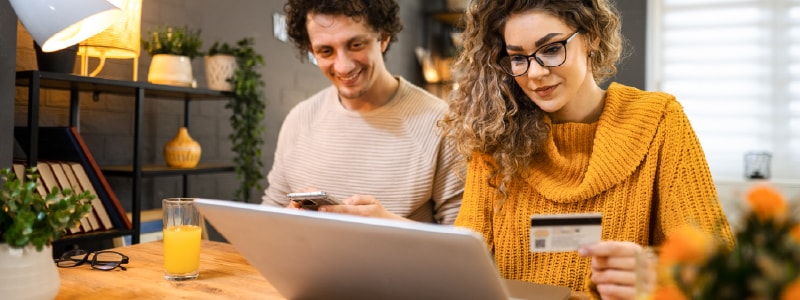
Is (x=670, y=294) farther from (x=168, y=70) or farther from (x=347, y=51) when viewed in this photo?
(x=168, y=70)

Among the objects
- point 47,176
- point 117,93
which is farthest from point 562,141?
point 117,93

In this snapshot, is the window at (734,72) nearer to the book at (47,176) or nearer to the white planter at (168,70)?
the white planter at (168,70)

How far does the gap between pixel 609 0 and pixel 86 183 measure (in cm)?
163

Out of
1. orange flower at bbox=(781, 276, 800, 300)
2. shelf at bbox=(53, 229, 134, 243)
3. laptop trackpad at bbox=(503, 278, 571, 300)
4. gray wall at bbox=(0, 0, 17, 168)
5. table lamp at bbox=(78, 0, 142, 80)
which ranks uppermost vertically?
table lamp at bbox=(78, 0, 142, 80)

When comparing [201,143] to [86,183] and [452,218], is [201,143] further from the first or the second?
[452,218]

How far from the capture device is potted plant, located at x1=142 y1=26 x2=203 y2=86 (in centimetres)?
219

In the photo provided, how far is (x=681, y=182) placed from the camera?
48.4 inches

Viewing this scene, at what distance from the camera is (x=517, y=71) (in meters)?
1.33

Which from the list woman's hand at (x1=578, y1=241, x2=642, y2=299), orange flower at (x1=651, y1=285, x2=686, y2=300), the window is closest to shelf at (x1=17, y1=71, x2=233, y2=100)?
woman's hand at (x1=578, y1=241, x2=642, y2=299)

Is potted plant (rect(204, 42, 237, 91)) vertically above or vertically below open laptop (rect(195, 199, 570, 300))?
above

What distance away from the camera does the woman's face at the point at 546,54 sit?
128 centimetres

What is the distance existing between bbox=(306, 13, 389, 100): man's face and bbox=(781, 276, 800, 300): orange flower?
4.76ft

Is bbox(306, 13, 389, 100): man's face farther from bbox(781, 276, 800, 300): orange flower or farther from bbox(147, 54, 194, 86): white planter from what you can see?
bbox(781, 276, 800, 300): orange flower

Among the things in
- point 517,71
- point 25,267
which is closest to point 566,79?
point 517,71
